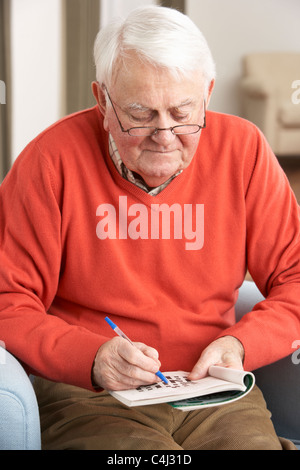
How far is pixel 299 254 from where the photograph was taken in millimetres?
1536

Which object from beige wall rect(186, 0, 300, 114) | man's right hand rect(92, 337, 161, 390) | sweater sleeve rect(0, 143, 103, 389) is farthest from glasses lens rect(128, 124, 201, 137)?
beige wall rect(186, 0, 300, 114)

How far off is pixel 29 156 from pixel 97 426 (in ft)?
1.98

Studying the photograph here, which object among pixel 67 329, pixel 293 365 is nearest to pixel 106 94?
pixel 67 329

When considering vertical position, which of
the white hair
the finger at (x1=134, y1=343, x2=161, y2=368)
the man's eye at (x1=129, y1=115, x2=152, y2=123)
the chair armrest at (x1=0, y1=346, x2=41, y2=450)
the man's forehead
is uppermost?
the white hair

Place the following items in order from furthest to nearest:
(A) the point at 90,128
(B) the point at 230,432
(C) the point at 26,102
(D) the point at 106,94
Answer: (C) the point at 26,102 → (A) the point at 90,128 → (D) the point at 106,94 → (B) the point at 230,432

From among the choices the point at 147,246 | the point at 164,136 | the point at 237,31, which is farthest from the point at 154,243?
the point at 237,31

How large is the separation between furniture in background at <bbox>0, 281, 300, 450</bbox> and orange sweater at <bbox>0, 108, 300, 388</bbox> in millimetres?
128

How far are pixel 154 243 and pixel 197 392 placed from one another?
1.40 feet

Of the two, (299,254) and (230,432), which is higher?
(299,254)

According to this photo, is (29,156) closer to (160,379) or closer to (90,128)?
(90,128)

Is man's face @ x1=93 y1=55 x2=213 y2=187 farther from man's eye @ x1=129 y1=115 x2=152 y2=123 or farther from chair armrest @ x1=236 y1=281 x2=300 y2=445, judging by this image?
chair armrest @ x1=236 y1=281 x2=300 y2=445

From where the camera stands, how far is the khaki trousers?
1.24 meters

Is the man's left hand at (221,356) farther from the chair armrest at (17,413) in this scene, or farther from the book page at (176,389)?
the chair armrest at (17,413)

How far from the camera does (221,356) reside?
133cm
